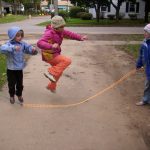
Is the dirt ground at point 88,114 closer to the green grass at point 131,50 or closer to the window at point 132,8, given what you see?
the green grass at point 131,50

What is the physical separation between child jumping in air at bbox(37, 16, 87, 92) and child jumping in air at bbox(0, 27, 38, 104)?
48 cm

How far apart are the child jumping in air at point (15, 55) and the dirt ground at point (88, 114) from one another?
366mm

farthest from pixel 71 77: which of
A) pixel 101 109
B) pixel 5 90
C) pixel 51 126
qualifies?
pixel 51 126

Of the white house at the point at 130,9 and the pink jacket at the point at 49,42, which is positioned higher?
the pink jacket at the point at 49,42

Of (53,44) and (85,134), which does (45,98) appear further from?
(85,134)

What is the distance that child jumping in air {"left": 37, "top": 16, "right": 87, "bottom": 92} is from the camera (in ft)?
26.0

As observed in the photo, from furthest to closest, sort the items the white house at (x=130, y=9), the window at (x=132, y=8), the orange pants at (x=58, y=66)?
1. the window at (x=132, y=8)
2. the white house at (x=130, y=9)
3. the orange pants at (x=58, y=66)

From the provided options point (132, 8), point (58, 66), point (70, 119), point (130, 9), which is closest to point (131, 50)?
point (58, 66)

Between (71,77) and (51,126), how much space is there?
4.02 m

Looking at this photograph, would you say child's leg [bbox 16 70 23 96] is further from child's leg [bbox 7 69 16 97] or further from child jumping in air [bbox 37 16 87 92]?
child jumping in air [bbox 37 16 87 92]

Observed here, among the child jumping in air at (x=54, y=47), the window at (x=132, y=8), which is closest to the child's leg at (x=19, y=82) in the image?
the child jumping in air at (x=54, y=47)

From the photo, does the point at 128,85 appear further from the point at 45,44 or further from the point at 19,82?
the point at 19,82

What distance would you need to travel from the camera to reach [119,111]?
729 cm

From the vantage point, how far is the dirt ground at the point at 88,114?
580 centimetres
